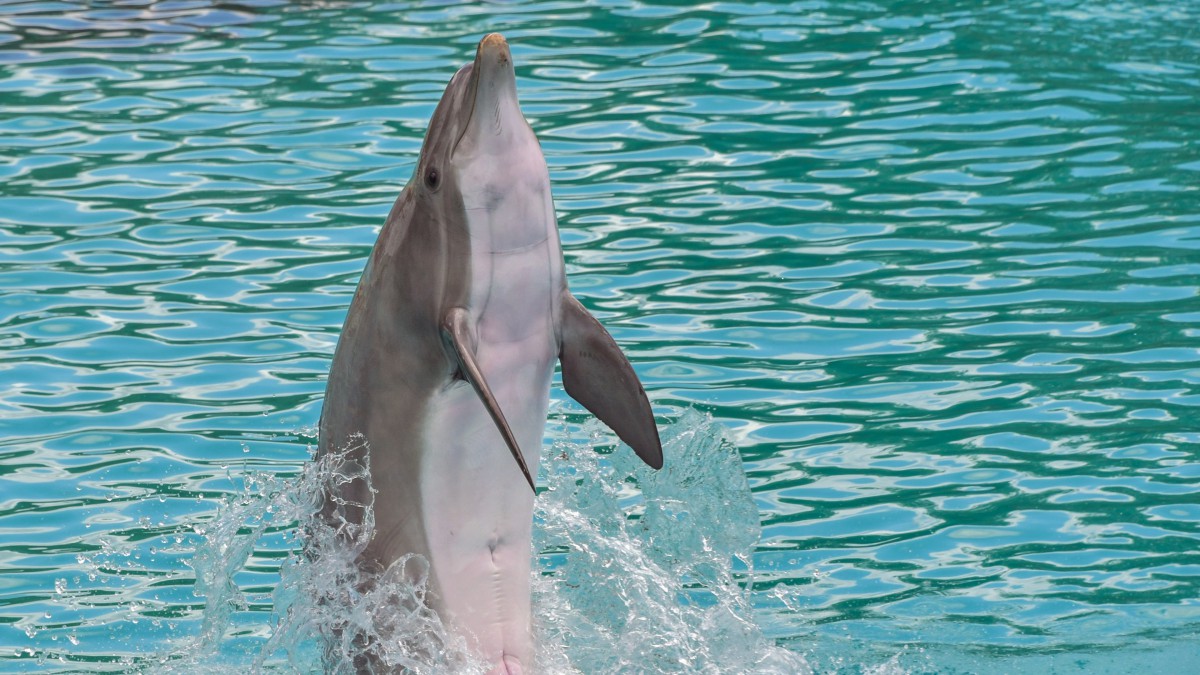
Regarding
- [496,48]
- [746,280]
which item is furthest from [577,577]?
[746,280]

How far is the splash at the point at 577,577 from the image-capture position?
12.8ft

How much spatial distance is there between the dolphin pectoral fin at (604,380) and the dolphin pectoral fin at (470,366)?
24 centimetres

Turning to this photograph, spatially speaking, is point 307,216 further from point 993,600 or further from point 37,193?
point 993,600

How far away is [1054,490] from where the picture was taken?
5.53 meters

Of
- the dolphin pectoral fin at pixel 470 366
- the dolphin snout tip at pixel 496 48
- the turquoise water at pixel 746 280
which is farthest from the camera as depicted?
the turquoise water at pixel 746 280

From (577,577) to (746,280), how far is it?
2766mm

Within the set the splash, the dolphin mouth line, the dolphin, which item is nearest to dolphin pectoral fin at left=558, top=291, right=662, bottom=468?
the dolphin

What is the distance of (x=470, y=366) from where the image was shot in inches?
136

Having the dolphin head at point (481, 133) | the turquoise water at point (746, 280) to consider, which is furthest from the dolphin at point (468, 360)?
the turquoise water at point (746, 280)

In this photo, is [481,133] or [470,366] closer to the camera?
[470,366]

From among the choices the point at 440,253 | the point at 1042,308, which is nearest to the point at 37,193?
the point at 1042,308

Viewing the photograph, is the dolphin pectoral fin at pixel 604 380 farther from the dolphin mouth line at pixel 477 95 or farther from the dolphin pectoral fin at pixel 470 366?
the dolphin mouth line at pixel 477 95

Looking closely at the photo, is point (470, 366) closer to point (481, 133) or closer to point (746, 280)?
point (481, 133)

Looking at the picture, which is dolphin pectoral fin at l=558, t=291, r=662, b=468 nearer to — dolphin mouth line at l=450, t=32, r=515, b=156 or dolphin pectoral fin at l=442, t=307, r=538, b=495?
dolphin pectoral fin at l=442, t=307, r=538, b=495
